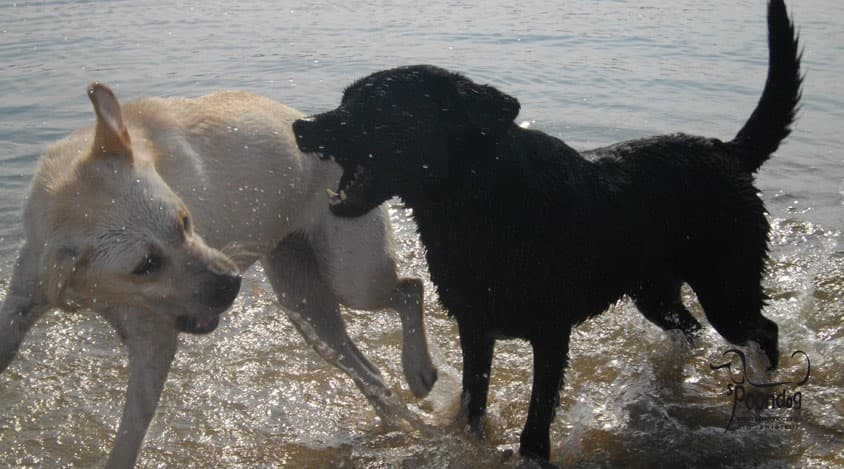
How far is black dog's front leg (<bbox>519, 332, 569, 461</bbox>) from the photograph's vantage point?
11.7 feet

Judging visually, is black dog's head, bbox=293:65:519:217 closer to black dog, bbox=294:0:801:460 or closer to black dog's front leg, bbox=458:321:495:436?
black dog, bbox=294:0:801:460

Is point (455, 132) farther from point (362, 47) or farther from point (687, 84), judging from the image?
point (362, 47)

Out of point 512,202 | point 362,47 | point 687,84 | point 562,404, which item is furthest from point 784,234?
point 362,47

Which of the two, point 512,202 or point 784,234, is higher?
point 512,202

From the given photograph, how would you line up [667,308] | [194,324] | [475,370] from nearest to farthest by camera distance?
[194,324], [475,370], [667,308]

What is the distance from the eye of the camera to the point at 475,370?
12.8ft

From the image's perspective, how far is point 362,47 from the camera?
40.3 ft

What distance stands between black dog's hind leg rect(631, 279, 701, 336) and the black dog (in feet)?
0.53

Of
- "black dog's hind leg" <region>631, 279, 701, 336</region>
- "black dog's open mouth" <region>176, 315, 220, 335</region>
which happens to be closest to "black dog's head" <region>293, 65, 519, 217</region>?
"black dog's open mouth" <region>176, 315, 220, 335</region>

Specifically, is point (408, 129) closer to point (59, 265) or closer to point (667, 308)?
point (59, 265)

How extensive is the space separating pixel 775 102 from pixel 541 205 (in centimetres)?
137

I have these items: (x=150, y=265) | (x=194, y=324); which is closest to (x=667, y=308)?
(x=194, y=324)

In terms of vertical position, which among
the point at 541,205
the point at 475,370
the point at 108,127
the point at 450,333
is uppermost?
the point at 108,127

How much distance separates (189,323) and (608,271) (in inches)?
68.9
